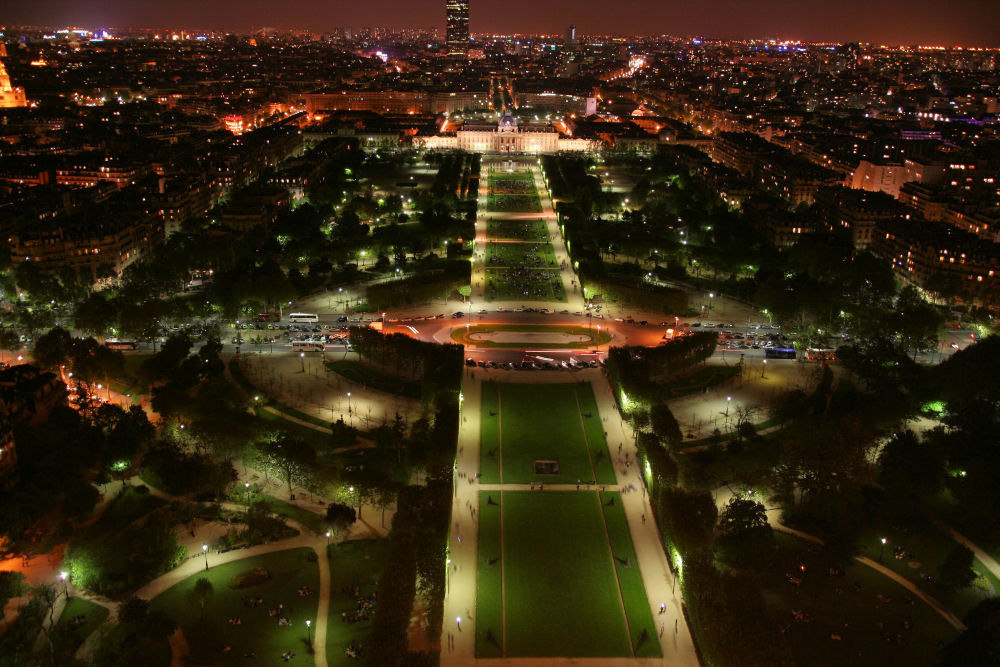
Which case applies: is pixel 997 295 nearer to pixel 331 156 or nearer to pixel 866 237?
pixel 866 237

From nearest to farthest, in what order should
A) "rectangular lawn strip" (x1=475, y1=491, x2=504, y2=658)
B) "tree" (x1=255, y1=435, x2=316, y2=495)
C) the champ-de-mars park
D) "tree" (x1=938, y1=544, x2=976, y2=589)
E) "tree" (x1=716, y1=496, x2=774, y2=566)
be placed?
"rectangular lawn strip" (x1=475, y1=491, x2=504, y2=658) < the champ-de-mars park < "tree" (x1=938, y1=544, x2=976, y2=589) < "tree" (x1=716, y1=496, x2=774, y2=566) < "tree" (x1=255, y1=435, x2=316, y2=495)

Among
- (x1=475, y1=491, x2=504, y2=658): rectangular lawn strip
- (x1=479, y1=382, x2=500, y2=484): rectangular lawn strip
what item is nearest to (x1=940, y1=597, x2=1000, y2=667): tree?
(x1=475, y1=491, x2=504, y2=658): rectangular lawn strip

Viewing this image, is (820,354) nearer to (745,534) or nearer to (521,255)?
(745,534)

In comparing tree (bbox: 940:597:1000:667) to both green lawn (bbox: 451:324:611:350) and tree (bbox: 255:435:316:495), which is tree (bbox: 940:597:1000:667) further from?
green lawn (bbox: 451:324:611:350)

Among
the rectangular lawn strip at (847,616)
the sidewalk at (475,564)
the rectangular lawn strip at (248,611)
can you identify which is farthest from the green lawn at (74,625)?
the rectangular lawn strip at (847,616)

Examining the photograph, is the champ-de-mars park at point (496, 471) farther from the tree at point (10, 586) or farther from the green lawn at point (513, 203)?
the green lawn at point (513, 203)

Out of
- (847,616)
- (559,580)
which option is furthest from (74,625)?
(847,616)
